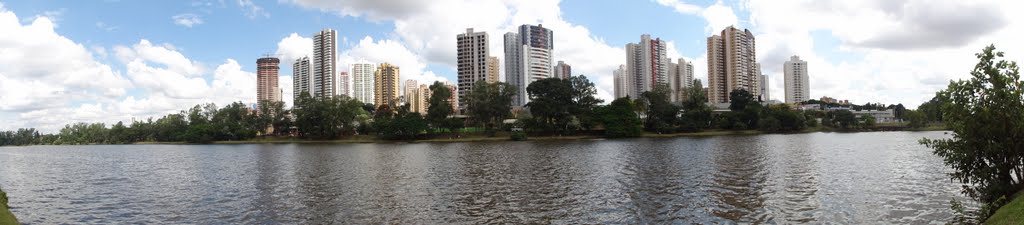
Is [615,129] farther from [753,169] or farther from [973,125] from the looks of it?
[973,125]

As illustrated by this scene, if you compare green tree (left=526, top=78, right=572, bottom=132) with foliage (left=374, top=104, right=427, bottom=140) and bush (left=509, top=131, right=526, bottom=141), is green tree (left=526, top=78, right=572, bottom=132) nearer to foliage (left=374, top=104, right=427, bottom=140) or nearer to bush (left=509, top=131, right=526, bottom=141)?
bush (left=509, top=131, right=526, bottom=141)

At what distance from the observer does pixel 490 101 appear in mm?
144500

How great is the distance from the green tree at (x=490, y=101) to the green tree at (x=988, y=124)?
4815 inches

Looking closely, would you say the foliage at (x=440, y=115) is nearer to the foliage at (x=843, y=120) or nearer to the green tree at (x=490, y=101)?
the green tree at (x=490, y=101)

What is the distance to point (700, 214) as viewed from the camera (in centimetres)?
2428

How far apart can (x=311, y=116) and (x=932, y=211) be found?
5710 inches

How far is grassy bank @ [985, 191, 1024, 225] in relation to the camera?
1544 centimetres

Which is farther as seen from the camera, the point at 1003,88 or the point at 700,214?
the point at 700,214

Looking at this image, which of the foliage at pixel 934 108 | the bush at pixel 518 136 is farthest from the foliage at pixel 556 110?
the foliage at pixel 934 108

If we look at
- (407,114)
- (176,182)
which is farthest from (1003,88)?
(407,114)

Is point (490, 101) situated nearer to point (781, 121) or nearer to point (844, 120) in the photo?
point (781, 121)

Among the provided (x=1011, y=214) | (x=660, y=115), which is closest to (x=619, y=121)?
(x=660, y=115)

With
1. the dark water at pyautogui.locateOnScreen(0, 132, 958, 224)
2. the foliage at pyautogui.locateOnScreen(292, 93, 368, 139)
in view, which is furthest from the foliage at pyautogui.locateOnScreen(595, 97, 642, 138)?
the dark water at pyautogui.locateOnScreen(0, 132, 958, 224)

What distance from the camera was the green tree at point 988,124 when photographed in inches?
771
